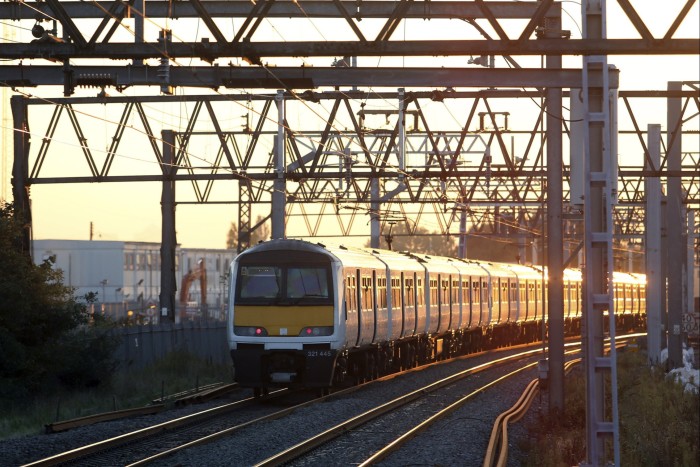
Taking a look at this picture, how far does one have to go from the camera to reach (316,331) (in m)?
23.8

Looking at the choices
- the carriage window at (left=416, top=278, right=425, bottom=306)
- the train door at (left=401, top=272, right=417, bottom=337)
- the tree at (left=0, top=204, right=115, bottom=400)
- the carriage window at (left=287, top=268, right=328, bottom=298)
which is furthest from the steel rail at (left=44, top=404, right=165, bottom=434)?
the carriage window at (left=416, top=278, right=425, bottom=306)

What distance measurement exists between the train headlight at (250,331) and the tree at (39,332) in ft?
15.3

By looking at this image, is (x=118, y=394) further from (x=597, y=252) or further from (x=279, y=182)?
(x=597, y=252)

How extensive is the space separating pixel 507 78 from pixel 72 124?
1795 cm

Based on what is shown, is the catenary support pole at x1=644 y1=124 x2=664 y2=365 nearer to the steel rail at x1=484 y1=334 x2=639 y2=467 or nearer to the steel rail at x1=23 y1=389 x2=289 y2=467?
the steel rail at x1=484 y1=334 x2=639 y2=467

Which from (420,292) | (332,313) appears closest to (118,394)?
(332,313)

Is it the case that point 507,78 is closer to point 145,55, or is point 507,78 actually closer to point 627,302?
point 145,55

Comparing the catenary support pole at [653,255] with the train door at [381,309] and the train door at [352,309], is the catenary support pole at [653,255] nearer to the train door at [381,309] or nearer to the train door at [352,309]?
the train door at [381,309]

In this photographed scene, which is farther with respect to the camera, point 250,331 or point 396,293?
point 396,293

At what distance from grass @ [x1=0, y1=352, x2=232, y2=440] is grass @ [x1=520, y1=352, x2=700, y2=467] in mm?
7286

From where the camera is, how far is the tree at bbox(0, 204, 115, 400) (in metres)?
25.9

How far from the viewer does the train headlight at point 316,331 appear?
23.8 meters

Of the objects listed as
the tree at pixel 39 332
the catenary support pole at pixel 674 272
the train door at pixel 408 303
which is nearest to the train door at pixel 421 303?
the train door at pixel 408 303

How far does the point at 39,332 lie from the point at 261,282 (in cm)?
591
